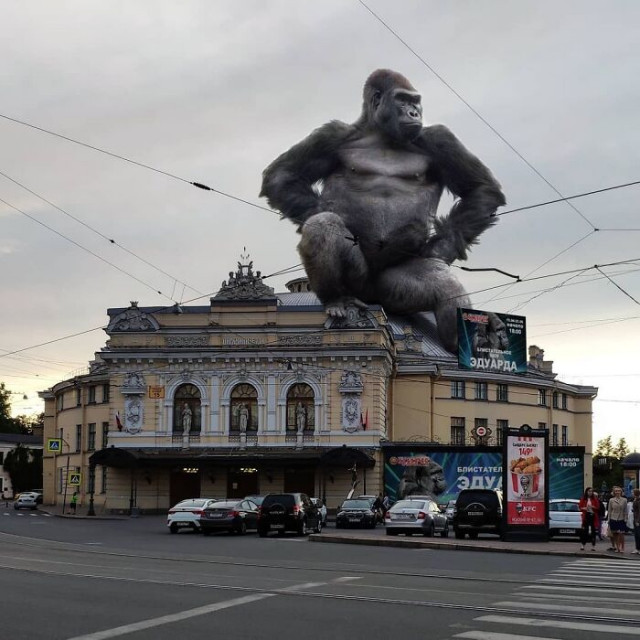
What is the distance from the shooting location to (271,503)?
37875 millimetres

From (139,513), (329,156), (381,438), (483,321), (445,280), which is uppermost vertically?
(329,156)

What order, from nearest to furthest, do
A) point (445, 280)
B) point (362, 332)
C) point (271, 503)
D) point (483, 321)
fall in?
point (271, 503) → point (483, 321) → point (362, 332) → point (445, 280)

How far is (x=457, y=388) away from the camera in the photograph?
75.3 m

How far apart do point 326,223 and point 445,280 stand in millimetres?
9682

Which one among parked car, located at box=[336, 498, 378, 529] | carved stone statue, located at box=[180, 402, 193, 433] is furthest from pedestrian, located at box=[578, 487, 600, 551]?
carved stone statue, located at box=[180, 402, 193, 433]

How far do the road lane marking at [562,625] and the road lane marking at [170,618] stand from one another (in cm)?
337

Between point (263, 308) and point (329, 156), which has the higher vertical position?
point (329, 156)

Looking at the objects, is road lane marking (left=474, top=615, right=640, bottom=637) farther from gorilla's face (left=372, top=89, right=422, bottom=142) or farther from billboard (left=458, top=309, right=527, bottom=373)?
gorilla's face (left=372, top=89, right=422, bottom=142)

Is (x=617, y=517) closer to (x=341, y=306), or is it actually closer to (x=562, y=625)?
(x=562, y=625)

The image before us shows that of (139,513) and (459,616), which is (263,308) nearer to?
(139,513)

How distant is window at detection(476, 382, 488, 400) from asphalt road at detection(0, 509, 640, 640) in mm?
49387

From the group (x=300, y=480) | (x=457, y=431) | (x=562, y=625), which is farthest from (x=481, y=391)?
(x=562, y=625)

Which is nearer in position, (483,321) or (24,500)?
(483,321)

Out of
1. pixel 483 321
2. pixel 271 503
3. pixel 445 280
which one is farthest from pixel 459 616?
pixel 445 280
